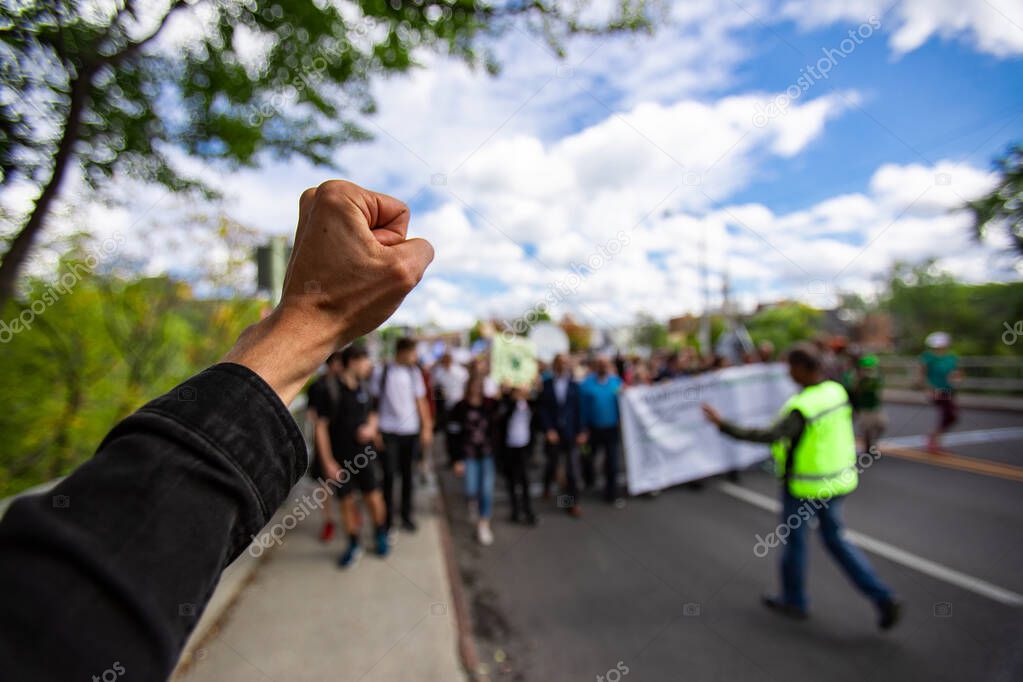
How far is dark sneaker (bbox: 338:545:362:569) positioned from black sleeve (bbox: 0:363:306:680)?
4368mm

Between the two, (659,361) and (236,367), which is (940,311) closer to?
(659,361)

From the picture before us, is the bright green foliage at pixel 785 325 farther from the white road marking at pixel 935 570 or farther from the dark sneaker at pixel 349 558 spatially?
the dark sneaker at pixel 349 558

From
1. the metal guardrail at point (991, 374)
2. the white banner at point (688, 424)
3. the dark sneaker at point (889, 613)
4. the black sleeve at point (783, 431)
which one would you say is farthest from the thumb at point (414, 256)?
the metal guardrail at point (991, 374)

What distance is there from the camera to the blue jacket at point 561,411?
6.81 m

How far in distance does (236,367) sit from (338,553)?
476cm

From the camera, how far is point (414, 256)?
2.50 feet

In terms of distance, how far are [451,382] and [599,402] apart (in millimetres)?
2920

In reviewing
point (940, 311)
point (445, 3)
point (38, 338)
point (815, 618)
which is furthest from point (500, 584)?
point (940, 311)

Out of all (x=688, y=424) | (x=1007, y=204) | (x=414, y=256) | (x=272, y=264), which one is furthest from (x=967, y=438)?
(x=414, y=256)

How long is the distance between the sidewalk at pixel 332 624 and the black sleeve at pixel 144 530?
9.88ft

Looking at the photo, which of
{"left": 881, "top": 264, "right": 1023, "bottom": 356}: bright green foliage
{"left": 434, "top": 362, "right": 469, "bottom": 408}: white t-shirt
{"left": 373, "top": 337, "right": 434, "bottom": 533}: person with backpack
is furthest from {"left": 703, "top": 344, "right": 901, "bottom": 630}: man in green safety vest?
{"left": 881, "top": 264, "right": 1023, "bottom": 356}: bright green foliage

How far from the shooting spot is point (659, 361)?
11086 millimetres

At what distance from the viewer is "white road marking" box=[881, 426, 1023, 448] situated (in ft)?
31.1

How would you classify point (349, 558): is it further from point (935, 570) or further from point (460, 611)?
point (935, 570)
